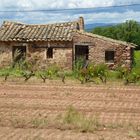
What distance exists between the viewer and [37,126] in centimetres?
1144

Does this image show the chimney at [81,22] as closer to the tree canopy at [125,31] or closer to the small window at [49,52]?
the small window at [49,52]

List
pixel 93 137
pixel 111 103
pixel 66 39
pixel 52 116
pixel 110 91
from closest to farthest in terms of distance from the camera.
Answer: pixel 93 137
pixel 52 116
pixel 111 103
pixel 110 91
pixel 66 39

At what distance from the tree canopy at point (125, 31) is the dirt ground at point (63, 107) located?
33.2 metres

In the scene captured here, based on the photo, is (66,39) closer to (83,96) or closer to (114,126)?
(83,96)

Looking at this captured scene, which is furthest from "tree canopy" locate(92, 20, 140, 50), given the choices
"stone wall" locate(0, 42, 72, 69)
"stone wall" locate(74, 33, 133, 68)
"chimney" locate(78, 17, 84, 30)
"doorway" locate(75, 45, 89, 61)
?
"stone wall" locate(0, 42, 72, 69)

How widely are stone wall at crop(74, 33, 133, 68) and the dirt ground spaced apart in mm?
9347

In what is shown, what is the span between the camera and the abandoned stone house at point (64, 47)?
106 ft

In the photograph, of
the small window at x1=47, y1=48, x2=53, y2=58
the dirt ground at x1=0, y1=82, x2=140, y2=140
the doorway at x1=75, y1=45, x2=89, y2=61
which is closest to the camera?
the dirt ground at x1=0, y1=82, x2=140, y2=140

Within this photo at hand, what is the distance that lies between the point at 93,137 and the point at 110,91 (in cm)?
1006

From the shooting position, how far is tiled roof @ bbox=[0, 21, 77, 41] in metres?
32.7

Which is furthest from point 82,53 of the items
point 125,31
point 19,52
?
point 125,31

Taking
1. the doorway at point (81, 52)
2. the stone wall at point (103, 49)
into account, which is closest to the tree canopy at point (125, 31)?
the doorway at point (81, 52)

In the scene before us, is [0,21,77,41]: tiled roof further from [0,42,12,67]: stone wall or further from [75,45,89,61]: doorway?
[75,45,89,61]: doorway

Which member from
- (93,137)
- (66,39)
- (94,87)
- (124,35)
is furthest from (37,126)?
(124,35)
